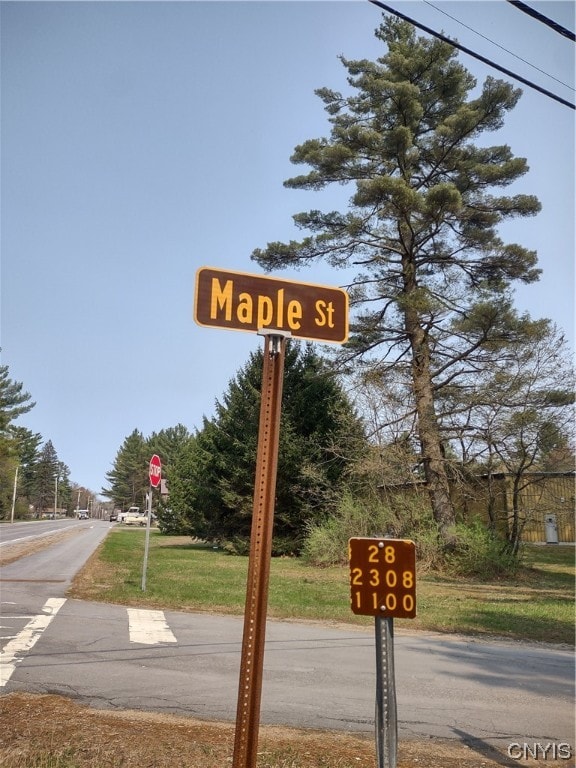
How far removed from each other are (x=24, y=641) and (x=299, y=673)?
3.50m

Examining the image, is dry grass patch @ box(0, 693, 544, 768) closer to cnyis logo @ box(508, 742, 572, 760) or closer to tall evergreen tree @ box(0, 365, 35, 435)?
cnyis logo @ box(508, 742, 572, 760)

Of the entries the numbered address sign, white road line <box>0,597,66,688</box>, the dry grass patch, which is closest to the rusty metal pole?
the numbered address sign

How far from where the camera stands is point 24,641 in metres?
7.97

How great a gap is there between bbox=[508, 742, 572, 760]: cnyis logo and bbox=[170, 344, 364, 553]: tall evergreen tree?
17.9m

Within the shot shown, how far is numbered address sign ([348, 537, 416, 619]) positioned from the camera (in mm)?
2947

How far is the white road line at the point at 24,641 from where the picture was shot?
6535 mm

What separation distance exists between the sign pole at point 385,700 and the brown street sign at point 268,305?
1.45 metres

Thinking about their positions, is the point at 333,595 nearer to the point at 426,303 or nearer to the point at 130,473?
the point at 426,303

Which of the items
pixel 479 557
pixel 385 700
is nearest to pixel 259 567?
pixel 385 700

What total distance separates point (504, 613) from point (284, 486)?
1543 centimetres

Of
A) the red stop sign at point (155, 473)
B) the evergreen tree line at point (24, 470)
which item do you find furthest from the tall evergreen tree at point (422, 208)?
the evergreen tree line at point (24, 470)

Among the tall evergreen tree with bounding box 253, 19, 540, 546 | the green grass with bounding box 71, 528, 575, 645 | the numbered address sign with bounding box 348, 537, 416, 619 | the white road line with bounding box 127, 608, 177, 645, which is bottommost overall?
the green grass with bounding box 71, 528, 575, 645

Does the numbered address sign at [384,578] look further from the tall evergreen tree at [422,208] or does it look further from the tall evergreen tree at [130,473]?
the tall evergreen tree at [130,473]

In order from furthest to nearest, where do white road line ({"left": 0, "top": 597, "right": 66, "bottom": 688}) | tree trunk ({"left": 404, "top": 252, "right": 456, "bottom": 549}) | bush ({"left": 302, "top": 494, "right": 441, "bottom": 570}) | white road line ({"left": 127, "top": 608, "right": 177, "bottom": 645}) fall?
tree trunk ({"left": 404, "top": 252, "right": 456, "bottom": 549}) < bush ({"left": 302, "top": 494, "right": 441, "bottom": 570}) < white road line ({"left": 127, "top": 608, "right": 177, "bottom": 645}) < white road line ({"left": 0, "top": 597, "right": 66, "bottom": 688})
